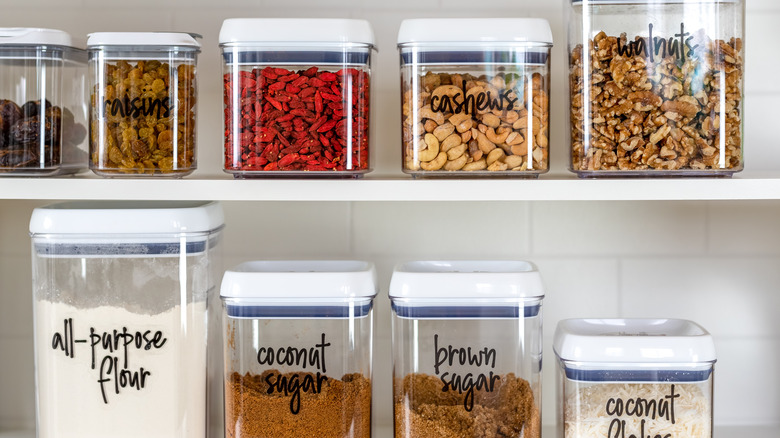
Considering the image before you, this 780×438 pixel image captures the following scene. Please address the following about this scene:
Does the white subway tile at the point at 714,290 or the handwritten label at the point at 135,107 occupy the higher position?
the handwritten label at the point at 135,107

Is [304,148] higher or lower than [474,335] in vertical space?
higher

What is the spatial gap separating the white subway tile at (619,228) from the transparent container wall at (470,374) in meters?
0.27

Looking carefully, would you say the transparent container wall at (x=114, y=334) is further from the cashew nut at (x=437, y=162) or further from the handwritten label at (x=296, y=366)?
the cashew nut at (x=437, y=162)

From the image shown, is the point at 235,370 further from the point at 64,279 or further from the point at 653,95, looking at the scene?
the point at 653,95

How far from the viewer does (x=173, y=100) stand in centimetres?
96

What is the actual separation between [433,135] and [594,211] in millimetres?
375

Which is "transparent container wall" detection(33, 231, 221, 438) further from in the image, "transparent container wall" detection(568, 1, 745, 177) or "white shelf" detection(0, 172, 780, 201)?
"transparent container wall" detection(568, 1, 745, 177)

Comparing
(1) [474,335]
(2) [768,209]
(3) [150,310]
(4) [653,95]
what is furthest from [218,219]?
(2) [768,209]

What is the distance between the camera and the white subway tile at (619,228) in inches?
47.1

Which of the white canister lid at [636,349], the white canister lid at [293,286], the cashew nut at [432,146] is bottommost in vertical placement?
the white canister lid at [636,349]

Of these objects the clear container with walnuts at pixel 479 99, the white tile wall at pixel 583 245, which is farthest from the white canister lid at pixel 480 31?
the white tile wall at pixel 583 245

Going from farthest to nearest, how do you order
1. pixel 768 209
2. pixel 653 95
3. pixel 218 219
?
pixel 768 209
pixel 218 219
pixel 653 95

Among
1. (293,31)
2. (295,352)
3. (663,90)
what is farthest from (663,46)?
(295,352)

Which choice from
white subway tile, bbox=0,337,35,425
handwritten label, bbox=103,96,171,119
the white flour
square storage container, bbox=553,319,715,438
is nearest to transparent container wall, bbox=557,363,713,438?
square storage container, bbox=553,319,715,438
